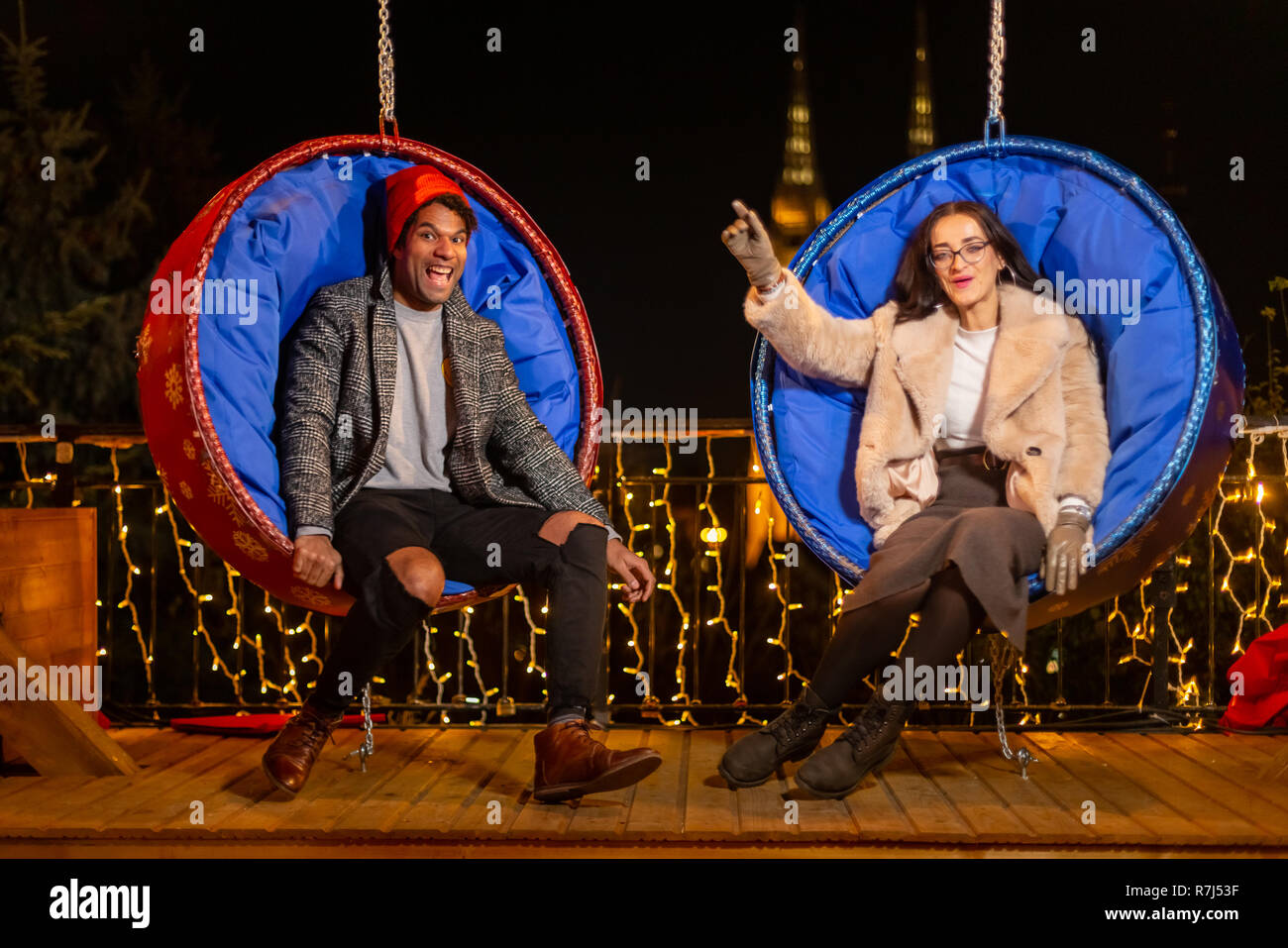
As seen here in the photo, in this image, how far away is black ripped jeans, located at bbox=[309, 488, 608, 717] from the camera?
253 cm

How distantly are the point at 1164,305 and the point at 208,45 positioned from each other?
22.5 feet

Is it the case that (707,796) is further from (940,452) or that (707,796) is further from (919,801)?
(940,452)

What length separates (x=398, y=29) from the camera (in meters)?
6.93

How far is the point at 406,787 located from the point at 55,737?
0.84 m

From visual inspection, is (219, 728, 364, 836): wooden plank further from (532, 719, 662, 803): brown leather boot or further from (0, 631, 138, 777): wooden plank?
(532, 719, 662, 803): brown leather boot

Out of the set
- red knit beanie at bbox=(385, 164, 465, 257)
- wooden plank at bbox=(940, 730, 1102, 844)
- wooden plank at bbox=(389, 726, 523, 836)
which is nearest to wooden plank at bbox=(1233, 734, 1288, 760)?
wooden plank at bbox=(940, 730, 1102, 844)

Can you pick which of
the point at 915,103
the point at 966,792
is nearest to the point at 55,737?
the point at 966,792

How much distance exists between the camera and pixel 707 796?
2.68m

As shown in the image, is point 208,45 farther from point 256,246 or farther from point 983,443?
point 983,443

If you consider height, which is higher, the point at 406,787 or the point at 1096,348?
the point at 1096,348

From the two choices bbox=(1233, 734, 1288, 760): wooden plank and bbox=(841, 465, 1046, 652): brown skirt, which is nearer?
bbox=(841, 465, 1046, 652): brown skirt

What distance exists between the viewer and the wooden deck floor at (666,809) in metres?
2.40

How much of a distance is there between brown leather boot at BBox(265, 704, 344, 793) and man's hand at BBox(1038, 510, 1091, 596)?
1.51 meters

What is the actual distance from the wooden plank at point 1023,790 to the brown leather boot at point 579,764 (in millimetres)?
778
